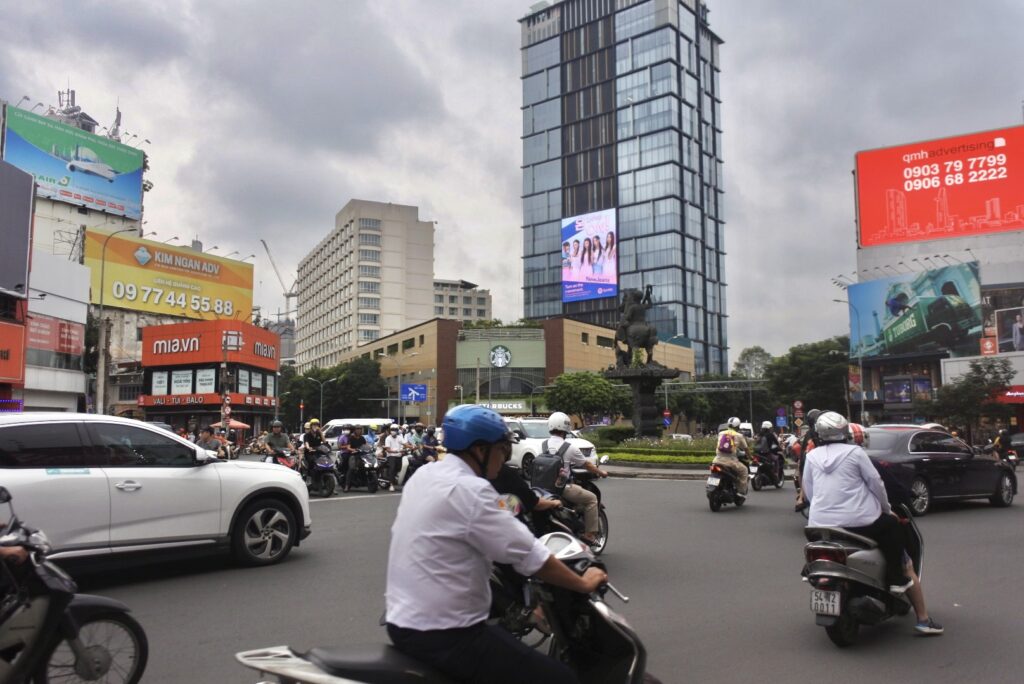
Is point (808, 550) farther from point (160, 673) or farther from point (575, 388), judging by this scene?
point (575, 388)

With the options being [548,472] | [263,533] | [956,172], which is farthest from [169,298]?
[548,472]

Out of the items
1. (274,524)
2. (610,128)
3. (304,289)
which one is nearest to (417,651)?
(274,524)

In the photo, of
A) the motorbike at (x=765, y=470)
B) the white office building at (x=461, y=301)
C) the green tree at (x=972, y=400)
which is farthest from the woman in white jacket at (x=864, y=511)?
the white office building at (x=461, y=301)

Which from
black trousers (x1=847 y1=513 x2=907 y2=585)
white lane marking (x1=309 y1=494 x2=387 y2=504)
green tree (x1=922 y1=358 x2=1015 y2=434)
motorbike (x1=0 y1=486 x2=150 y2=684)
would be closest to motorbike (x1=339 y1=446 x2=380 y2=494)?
white lane marking (x1=309 y1=494 x2=387 y2=504)

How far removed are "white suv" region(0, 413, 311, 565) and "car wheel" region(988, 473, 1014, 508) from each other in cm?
1202

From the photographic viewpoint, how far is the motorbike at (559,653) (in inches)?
100.0

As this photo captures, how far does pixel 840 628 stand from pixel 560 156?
421ft

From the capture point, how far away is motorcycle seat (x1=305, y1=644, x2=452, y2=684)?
8.32ft

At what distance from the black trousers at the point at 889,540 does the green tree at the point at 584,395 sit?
58.0 meters

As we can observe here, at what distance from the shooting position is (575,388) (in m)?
64.3

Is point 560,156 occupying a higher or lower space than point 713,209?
higher

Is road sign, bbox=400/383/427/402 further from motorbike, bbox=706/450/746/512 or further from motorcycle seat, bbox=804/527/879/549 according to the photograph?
Answer: motorcycle seat, bbox=804/527/879/549

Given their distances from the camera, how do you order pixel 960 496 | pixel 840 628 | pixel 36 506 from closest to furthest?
pixel 840 628
pixel 36 506
pixel 960 496

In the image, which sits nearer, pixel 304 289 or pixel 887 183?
pixel 887 183
